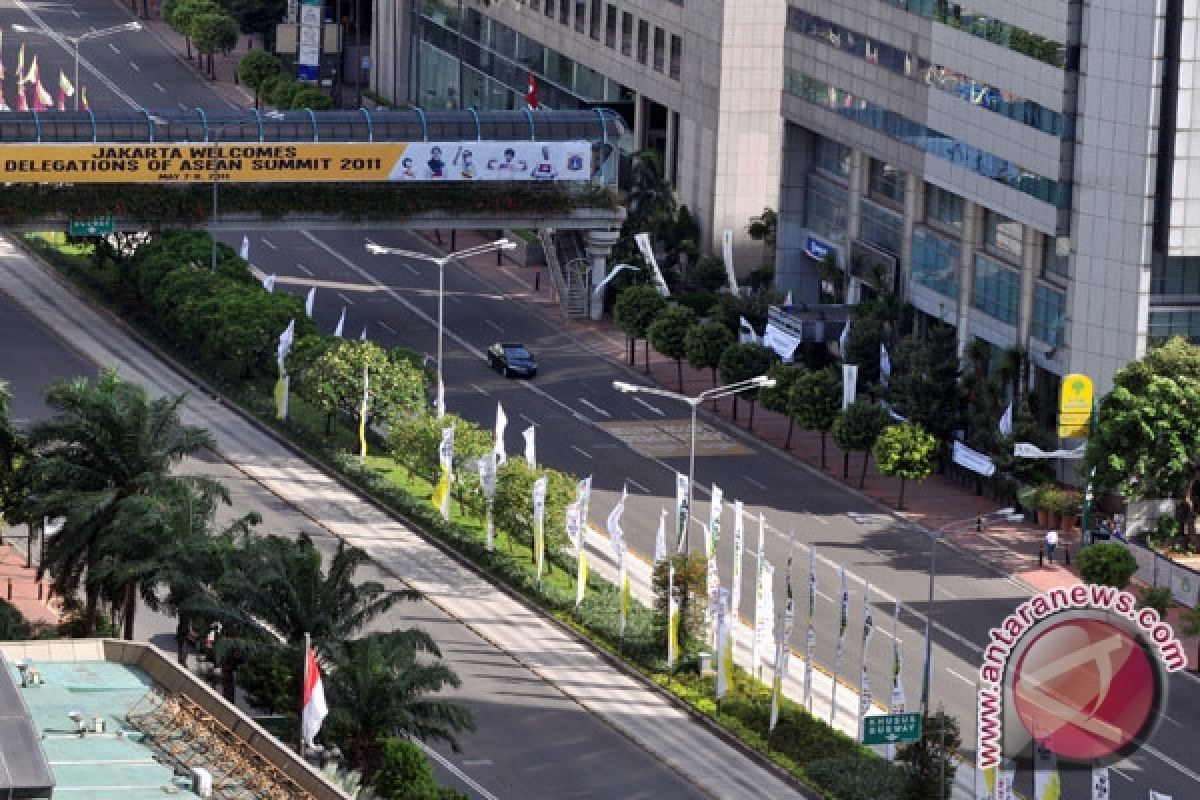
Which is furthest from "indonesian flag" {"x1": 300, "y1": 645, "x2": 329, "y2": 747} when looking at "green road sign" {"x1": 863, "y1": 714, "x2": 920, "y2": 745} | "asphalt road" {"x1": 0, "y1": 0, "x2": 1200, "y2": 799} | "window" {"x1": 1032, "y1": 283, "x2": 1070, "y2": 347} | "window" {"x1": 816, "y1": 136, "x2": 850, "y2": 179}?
"window" {"x1": 816, "y1": 136, "x2": 850, "y2": 179}

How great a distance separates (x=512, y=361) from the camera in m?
170

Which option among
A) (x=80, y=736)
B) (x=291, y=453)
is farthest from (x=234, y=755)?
(x=291, y=453)

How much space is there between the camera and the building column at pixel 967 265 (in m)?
159

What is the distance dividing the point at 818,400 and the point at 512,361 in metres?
21.5

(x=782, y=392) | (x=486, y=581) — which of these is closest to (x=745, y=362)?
(x=782, y=392)

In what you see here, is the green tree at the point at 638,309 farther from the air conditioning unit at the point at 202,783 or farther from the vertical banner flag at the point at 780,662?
the air conditioning unit at the point at 202,783

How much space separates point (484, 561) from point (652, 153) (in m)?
54.1

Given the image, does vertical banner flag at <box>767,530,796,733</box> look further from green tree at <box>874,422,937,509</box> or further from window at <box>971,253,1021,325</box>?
window at <box>971,253,1021,325</box>

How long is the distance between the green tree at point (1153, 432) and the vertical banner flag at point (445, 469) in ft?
92.7

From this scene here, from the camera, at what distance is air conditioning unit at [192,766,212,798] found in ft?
270

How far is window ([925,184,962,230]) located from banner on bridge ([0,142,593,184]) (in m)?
24.0

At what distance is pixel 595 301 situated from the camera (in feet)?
604

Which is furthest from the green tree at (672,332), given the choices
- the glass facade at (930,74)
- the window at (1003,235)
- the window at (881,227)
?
the window at (1003,235)

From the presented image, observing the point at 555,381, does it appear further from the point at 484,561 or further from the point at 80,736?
the point at 80,736
